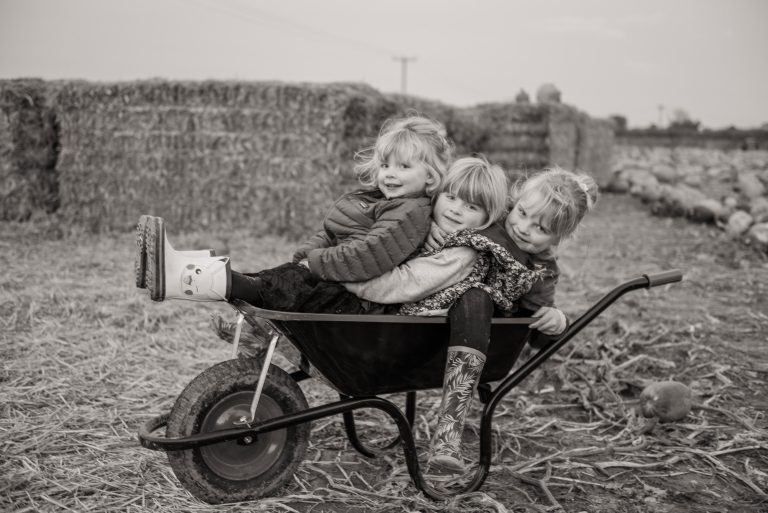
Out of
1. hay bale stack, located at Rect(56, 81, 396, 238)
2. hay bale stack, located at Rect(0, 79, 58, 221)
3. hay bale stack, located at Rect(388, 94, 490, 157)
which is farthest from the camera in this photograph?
hay bale stack, located at Rect(388, 94, 490, 157)

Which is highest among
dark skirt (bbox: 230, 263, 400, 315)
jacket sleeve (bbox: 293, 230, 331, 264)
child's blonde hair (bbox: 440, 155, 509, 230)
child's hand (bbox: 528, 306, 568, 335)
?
child's blonde hair (bbox: 440, 155, 509, 230)

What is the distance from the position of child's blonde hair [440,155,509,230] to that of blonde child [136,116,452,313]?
11 centimetres

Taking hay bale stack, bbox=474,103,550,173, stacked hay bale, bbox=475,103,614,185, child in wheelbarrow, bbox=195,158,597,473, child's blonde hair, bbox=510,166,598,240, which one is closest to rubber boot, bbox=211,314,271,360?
child in wheelbarrow, bbox=195,158,597,473

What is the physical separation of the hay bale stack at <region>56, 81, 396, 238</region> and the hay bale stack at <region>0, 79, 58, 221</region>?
0.61 feet

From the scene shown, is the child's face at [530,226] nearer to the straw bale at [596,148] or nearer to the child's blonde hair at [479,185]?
the child's blonde hair at [479,185]

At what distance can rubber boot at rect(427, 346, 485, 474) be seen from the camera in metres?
2.03

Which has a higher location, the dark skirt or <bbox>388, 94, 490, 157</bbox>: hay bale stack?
<bbox>388, 94, 490, 157</bbox>: hay bale stack

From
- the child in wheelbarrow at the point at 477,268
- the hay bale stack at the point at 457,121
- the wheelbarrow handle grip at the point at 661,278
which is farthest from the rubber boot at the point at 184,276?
the hay bale stack at the point at 457,121

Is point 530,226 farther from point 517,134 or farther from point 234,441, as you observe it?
point 517,134

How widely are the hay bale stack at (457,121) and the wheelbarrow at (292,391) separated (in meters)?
4.87

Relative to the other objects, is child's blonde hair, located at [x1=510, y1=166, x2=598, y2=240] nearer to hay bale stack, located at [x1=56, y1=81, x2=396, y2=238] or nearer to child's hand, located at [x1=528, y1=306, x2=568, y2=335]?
child's hand, located at [x1=528, y1=306, x2=568, y2=335]

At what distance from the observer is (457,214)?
7.38 feet

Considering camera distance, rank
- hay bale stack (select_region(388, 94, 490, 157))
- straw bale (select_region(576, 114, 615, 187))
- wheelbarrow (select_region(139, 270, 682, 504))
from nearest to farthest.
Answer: wheelbarrow (select_region(139, 270, 682, 504)), hay bale stack (select_region(388, 94, 490, 157)), straw bale (select_region(576, 114, 615, 187))

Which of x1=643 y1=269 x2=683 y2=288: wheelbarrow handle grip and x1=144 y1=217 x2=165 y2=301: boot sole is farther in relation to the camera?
x1=643 y1=269 x2=683 y2=288: wheelbarrow handle grip
